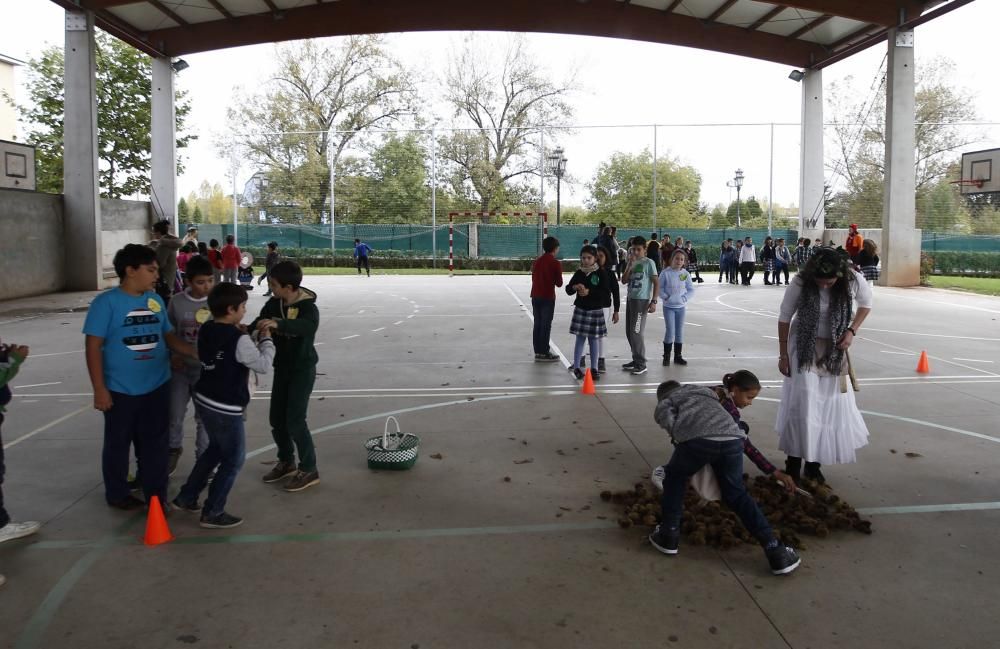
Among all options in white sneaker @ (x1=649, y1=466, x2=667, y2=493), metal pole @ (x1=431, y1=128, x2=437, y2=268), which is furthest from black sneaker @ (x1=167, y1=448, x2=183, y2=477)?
metal pole @ (x1=431, y1=128, x2=437, y2=268)

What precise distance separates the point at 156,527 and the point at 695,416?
10.8 ft

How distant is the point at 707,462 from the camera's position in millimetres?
4098

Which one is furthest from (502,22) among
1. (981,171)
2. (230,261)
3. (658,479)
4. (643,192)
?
(658,479)

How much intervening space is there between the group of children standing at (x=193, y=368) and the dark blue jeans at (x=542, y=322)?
5.57 metres

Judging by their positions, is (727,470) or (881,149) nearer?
(727,470)

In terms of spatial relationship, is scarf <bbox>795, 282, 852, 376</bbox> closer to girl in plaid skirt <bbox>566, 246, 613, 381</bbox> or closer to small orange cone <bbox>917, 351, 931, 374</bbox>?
girl in plaid skirt <bbox>566, 246, 613, 381</bbox>

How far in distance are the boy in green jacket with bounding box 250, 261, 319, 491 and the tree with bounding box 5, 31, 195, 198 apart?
3213cm

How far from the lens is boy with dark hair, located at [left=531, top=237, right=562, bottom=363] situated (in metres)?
10.4

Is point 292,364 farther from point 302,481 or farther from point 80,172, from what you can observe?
point 80,172

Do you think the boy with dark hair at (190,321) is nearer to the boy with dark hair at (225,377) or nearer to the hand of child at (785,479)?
the boy with dark hair at (225,377)

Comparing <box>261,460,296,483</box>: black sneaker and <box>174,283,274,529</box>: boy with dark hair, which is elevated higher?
<box>174,283,274,529</box>: boy with dark hair

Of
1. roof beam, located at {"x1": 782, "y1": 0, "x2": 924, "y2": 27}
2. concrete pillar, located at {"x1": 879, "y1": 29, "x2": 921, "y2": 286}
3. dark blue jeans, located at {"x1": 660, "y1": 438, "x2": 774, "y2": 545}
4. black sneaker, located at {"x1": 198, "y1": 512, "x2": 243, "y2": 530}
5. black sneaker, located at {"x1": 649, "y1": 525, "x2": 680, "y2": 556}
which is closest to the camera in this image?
dark blue jeans, located at {"x1": 660, "y1": 438, "x2": 774, "y2": 545}

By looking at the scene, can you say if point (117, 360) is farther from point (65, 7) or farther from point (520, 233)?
point (520, 233)

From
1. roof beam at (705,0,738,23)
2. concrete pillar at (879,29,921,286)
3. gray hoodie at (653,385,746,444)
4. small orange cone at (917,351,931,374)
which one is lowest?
small orange cone at (917,351,931,374)
